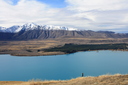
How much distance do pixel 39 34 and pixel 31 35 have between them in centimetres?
672

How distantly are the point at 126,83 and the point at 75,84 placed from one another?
95.8 inches

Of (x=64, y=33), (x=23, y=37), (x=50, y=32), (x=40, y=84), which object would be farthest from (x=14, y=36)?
(x=40, y=84)

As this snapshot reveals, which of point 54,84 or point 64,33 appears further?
point 64,33

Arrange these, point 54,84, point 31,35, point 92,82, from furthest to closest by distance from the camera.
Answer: point 31,35
point 54,84
point 92,82

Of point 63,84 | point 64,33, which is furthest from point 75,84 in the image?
point 64,33

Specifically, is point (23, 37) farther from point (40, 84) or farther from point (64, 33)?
point (40, 84)

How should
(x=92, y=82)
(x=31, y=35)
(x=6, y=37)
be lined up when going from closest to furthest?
(x=92, y=82) < (x=6, y=37) < (x=31, y=35)

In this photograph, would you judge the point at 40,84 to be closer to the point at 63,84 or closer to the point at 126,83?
the point at 63,84

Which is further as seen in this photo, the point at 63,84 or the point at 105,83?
the point at 63,84

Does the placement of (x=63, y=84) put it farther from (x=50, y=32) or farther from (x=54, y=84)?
(x=50, y=32)

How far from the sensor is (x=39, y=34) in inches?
5074

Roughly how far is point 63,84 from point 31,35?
118214 mm

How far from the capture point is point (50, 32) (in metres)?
132

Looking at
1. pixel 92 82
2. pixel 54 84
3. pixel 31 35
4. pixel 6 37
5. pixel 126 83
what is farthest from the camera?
pixel 31 35
